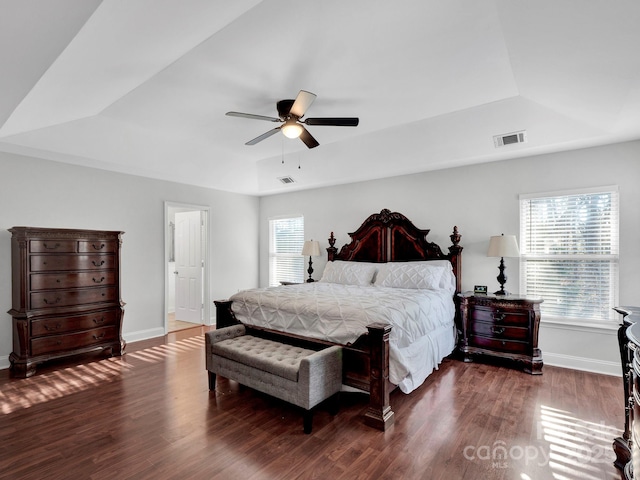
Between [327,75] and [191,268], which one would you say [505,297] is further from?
[191,268]

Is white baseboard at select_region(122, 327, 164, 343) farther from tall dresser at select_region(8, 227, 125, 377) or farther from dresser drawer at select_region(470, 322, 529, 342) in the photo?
dresser drawer at select_region(470, 322, 529, 342)

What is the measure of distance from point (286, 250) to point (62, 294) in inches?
148

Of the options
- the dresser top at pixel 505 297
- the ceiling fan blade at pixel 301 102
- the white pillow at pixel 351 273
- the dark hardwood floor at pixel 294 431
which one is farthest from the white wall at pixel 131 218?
the dresser top at pixel 505 297

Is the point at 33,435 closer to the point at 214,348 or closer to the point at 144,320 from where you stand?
the point at 214,348

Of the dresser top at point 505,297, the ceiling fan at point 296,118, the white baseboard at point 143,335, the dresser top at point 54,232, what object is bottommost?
the white baseboard at point 143,335

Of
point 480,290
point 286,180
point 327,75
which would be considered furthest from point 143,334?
point 480,290

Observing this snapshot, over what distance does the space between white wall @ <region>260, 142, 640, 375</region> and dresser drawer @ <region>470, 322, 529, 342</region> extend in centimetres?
47

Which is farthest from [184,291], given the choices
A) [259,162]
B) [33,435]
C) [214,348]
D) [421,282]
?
[421,282]

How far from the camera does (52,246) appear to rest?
387cm

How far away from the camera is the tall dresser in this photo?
3684 mm

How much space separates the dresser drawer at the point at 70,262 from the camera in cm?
377

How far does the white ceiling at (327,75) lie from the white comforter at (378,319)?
207 centimetres

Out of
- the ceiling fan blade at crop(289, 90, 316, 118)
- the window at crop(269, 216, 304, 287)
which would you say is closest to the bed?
the window at crop(269, 216, 304, 287)

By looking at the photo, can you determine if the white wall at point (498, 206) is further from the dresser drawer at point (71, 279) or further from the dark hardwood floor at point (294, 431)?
the dresser drawer at point (71, 279)
